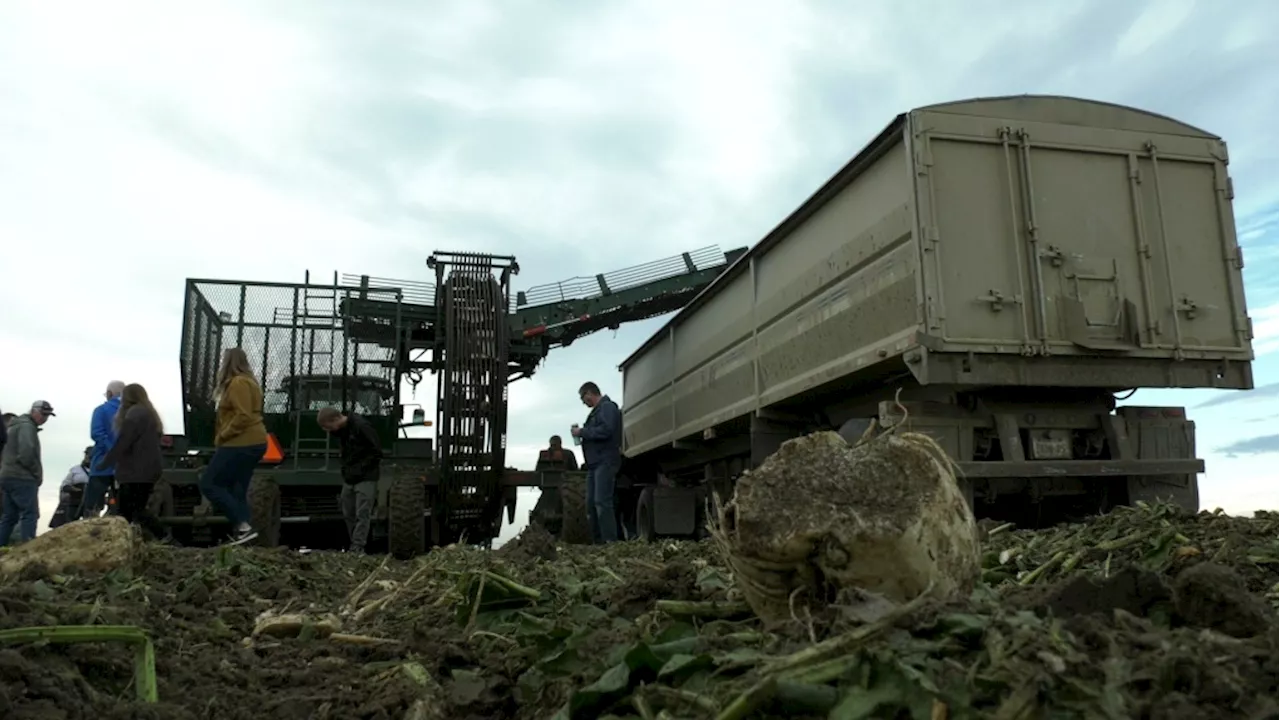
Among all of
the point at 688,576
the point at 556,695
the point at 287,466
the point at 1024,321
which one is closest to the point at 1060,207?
the point at 1024,321

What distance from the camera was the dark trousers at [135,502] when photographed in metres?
8.09

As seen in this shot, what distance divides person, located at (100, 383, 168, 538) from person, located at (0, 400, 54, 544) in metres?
2.23

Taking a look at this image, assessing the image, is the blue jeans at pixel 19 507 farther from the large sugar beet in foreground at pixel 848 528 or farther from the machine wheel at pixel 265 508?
the large sugar beet in foreground at pixel 848 528

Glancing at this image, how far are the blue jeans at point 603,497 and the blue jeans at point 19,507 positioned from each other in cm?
587

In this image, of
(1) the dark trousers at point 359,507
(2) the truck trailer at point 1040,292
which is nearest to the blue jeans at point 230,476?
(1) the dark trousers at point 359,507

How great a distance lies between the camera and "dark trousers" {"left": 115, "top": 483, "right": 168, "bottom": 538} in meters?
8.09

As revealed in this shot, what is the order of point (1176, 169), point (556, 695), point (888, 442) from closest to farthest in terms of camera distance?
1. point (556, 695)
2. point (888, 442)
3. point (1176, 169)

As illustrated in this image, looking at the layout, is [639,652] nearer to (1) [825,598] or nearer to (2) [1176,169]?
(1) [825,598]

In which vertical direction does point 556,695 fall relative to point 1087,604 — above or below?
below

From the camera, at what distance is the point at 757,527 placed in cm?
229

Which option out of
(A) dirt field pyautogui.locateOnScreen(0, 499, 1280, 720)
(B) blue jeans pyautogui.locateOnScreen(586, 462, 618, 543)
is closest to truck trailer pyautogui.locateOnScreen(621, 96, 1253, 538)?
(A) dirt field pyautogui.locateOnScreen(0, 499, 1280, 720)

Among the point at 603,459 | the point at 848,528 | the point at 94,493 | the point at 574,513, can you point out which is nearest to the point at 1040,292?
the point at 848,528

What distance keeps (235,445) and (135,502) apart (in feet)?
4.23

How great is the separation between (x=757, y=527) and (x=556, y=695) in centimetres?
63
